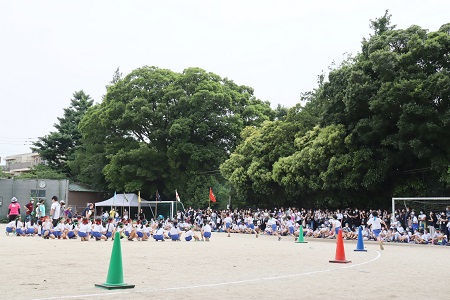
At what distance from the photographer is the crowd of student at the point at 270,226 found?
2356cm

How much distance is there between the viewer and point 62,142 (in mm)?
63938

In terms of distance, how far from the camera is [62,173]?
62.8 m

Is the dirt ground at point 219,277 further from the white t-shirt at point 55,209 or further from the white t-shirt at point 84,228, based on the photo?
the white t-shirt at point 55,209

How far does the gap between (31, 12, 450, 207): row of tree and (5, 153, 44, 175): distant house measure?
2712 centimetres

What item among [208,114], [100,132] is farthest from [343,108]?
[100,132]

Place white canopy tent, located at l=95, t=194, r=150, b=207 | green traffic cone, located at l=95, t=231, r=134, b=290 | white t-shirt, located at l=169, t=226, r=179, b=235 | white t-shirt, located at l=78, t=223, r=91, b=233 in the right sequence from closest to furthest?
green traffic cone, located at l=95, t=231, r=134, b=290 → white t-shirt, located at l=78, t=223, r=91, b=233 → white t-shirt, located at l=169, t=226, r=179, b=235 → white canopy tent, located at l=95, t=194, r=150, b=207

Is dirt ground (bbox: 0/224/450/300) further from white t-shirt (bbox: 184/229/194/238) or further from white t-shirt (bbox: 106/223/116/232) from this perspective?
white t-shirt (bbox: 184/229/194/238)

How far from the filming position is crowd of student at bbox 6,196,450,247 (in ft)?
77.3

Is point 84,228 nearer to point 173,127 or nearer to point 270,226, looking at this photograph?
point 270,226

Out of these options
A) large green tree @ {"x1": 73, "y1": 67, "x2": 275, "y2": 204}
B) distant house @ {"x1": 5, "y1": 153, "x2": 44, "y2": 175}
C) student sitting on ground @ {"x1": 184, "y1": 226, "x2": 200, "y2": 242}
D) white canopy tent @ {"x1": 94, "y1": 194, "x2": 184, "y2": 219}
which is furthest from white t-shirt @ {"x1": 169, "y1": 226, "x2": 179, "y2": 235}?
distant house @ {"x1": 5, "y1": 153, "x2": 44, "y2": 175}

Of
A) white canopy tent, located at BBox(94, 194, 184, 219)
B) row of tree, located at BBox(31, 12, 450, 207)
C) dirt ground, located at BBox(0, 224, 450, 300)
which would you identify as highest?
row of tree, located at BBox(31, 12, 450, 207)

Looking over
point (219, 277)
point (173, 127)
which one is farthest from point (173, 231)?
point (173, 127)

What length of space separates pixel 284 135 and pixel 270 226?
9.06 m

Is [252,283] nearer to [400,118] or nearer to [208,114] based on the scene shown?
[400,118]
